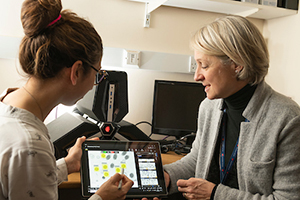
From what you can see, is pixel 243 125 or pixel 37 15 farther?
pixel 243 125

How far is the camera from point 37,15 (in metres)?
0.85

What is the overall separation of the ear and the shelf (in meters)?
1.10

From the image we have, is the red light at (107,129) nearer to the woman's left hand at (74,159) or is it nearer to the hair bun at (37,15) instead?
the woman's left hand at (74,159)

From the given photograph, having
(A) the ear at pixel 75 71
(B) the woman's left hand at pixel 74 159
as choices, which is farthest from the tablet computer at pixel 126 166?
(A) the ear at pixel 75 71

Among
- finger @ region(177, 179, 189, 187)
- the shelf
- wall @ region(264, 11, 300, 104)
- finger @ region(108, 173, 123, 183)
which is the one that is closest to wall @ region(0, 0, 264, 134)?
the shelf

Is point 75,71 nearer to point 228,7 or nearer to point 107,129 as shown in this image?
point 107,129

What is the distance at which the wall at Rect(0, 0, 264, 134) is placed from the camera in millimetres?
1979

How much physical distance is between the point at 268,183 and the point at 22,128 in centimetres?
85

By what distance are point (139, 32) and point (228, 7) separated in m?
0.59

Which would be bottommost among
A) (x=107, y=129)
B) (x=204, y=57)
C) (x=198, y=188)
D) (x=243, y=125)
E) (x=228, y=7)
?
(x=198, y=188)

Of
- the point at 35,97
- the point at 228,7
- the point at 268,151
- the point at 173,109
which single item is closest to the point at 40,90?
→ the point at 35,97

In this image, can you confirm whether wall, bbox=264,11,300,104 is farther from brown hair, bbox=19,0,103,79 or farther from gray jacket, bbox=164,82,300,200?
brown hair, bbox=19,0,103,79

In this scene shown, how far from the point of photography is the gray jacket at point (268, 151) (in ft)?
3.66

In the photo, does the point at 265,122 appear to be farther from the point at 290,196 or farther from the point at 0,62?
the point at 0,62
